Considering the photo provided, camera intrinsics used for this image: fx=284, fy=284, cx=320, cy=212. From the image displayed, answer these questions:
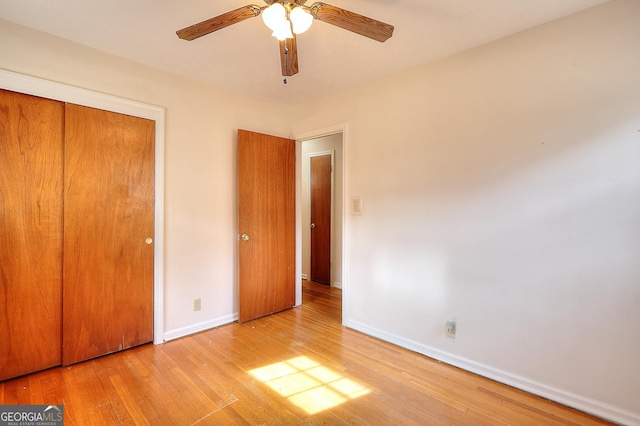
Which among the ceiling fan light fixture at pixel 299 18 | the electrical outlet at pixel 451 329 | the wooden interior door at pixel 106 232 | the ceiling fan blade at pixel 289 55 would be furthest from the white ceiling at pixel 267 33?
the electrical outlet at pixel 451 329

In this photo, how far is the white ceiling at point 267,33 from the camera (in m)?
1.74

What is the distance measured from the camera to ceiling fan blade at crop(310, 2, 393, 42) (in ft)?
4.60

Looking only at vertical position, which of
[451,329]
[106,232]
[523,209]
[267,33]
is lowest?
[451,329]

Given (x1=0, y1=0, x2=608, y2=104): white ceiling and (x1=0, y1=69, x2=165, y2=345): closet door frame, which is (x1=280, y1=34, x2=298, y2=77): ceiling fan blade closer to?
(x1=0, y1=0, x2=608, y2=104): white ceiling

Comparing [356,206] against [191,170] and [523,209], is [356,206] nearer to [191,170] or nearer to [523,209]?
[523,209]

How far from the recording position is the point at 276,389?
1.95m

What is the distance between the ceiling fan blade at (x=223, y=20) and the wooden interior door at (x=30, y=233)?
141 cm

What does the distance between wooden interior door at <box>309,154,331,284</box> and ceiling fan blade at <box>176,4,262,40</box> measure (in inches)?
121

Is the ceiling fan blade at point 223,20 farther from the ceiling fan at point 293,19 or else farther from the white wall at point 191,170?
the white wall at point 191,170

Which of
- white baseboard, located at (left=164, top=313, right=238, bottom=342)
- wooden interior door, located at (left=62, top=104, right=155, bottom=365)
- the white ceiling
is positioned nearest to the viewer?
the white ceiling

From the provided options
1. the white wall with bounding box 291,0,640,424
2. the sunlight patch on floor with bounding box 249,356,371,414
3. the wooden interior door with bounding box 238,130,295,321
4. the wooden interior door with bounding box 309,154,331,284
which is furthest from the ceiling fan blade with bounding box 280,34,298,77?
the wooden interior door with bounding box 309,154,331,284

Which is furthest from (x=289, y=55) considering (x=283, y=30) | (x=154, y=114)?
(x=154, y=114)

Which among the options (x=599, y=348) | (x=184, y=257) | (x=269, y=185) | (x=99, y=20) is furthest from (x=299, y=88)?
(x=599, y=348)

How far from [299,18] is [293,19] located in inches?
1.2
